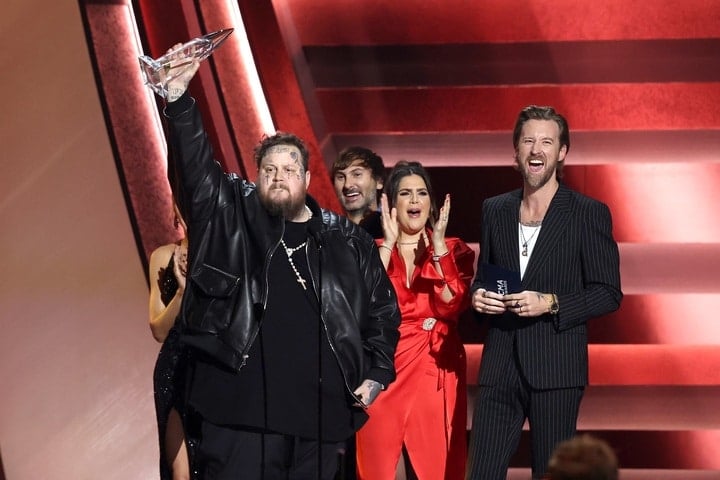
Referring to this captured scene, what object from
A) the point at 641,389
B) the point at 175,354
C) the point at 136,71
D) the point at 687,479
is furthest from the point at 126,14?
the point at 687,479

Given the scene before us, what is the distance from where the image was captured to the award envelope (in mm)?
3414

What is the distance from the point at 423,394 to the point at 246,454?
2.78ft

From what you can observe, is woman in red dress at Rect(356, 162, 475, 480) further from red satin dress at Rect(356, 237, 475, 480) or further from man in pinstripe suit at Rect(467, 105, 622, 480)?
man in pinstripe suit at Rect(467, 105, 622, 480)

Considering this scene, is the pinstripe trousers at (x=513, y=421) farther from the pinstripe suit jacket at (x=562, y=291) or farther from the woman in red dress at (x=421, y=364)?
the woman in red dress at (x=421, y=364)

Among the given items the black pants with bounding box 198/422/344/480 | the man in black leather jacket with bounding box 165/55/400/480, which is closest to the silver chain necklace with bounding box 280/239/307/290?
the man in black leather jacket with bounding box 165/55/400/480

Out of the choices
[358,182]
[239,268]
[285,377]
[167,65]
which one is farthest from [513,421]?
[167,65]

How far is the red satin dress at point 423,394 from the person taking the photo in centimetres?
379

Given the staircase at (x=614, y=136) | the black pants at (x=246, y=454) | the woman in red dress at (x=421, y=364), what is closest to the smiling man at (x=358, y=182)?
the woman in red dress at (x=421, y=364)

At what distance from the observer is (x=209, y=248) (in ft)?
10.6

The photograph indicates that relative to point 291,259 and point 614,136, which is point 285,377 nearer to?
point 291,259

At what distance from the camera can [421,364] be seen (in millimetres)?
3846

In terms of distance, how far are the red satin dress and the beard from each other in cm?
64

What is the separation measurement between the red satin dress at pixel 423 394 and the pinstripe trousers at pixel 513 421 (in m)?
0.32

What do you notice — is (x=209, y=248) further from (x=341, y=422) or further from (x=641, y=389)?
(x=641, y=389)
